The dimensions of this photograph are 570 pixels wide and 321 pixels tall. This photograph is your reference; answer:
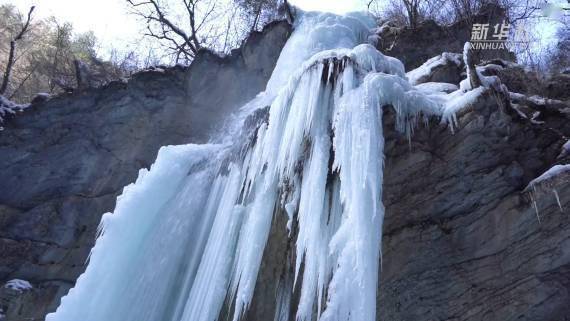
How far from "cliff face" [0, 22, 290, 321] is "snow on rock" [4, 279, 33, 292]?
594 mm

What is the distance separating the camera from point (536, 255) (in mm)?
4883

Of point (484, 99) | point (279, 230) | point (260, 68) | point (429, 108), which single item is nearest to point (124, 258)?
point (279, 230)

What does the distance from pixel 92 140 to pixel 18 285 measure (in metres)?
2.89

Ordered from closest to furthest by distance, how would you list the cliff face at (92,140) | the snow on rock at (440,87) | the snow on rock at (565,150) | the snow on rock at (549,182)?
1. the snow on rock at (549,182)
2. the snow on rock at (565,150)
3. the snow on rock at (440,87)
4. the cliff face at (92,140)

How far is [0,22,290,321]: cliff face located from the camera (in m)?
8.73

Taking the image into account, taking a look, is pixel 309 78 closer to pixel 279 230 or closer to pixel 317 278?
pixel 279 230

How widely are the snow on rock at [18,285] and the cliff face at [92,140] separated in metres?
0.59

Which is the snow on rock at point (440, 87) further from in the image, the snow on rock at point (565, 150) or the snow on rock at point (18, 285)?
the snow on rock at point (18, 285)

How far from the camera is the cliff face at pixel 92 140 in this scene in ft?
28.6

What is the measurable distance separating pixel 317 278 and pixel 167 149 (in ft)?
10.8

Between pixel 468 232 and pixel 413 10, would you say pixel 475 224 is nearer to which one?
pixel 468 232

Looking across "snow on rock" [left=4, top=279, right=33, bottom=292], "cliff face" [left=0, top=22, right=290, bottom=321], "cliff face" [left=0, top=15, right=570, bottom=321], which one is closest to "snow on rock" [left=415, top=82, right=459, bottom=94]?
"cliff face" [left=0, top=15, right=570, bottom=321]

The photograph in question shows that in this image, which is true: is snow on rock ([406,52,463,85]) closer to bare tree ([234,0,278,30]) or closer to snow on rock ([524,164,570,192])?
snow on rock ([524,164,570,192])

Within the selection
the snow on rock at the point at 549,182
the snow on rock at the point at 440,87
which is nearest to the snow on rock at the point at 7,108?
the snow on rock at the point at 440,87
